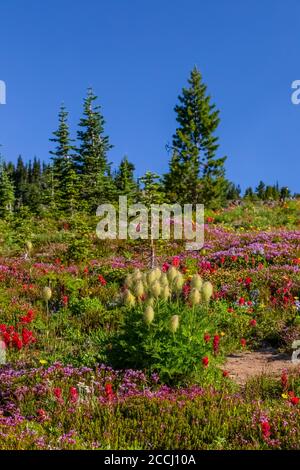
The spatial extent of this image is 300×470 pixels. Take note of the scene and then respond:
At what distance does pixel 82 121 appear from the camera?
46.4 m

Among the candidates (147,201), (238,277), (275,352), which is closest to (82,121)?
(147,201)

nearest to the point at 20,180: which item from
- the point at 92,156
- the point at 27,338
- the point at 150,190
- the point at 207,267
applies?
the point at 92,156

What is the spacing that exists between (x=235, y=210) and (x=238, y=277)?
13259 mm

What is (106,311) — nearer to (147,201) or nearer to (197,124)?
(147,201)

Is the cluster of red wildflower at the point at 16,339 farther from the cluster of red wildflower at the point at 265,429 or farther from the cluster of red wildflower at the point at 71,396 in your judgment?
the cluster of red wildflower at the point at 265,429

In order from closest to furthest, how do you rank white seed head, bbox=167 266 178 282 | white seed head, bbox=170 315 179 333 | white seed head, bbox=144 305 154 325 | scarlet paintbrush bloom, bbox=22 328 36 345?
white seed head, bbox=170 315 179 333, white seed head, bbox=144 305 154 325, white seed head, bbox=167 266 178 282, scarlet paintbrush bloom, bbox=22 328 36 345

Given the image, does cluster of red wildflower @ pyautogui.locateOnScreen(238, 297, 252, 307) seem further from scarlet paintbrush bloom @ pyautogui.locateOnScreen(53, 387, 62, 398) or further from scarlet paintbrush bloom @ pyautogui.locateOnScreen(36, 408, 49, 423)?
scarlet paintbrush bloom @ pyautogui.locateOnScreen(36, 408, 49, 423)

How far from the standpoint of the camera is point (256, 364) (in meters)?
7.36

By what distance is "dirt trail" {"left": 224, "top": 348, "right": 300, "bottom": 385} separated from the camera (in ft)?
22.4

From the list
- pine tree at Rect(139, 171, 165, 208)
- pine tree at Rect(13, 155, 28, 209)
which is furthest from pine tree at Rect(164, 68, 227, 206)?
pine tree at Rect(13, 155, 28, 209)

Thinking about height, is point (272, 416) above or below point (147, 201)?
below

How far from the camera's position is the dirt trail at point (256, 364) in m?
6.83

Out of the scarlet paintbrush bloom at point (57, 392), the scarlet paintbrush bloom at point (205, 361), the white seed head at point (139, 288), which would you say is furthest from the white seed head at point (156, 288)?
the scarlet paintbrush bloom at point (57, 392)

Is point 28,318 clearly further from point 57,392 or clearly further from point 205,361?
point 205,361
